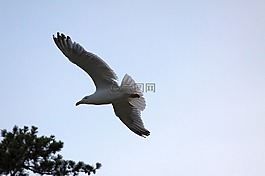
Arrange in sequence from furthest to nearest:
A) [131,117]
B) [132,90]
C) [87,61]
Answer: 1. [131,117]
2. [132,90]
3. [87,61]

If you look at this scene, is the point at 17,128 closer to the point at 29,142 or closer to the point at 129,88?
the point at 29,142

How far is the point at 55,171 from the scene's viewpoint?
1052 cm

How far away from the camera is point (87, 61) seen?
8180 mm

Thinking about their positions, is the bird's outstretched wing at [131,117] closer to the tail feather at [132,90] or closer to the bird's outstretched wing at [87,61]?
the tail feather at [132,90]

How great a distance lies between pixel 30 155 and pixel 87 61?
3.05 meters

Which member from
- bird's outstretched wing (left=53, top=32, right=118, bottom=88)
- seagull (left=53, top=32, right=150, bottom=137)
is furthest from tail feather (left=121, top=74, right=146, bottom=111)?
bird's outstretched wing (left=53, top=32, right=118, bottom=88)

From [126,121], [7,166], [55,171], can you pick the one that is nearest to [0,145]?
[7,166]

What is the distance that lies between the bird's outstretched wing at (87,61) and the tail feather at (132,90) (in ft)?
0.54

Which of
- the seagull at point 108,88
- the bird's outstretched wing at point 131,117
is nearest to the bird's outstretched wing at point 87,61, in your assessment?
the seagull at point 108,88

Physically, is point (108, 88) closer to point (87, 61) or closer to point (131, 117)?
point (87, 61)

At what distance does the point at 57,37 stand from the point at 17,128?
3.29 meters

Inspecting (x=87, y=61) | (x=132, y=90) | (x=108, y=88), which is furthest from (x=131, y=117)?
(x=87, y=61)

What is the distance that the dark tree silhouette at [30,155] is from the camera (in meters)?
10.3

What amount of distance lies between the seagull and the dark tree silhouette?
6.74 ft
